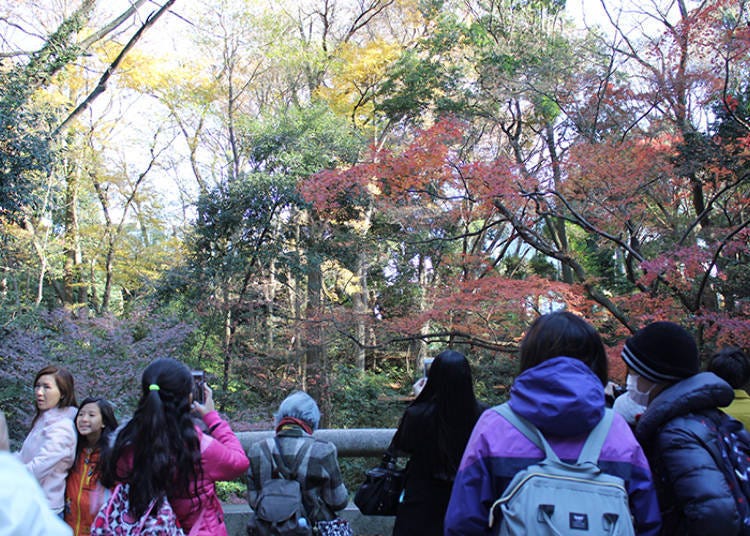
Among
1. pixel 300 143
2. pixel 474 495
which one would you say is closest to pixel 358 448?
pixel 474 495

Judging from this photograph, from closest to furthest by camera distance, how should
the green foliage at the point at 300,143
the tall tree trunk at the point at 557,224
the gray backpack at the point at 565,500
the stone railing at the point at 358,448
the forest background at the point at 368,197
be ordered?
the gray backpack at the point at 565,500 < the stone railing at the point at 358,448 < the forest background at the point at 368,197 < the green foliage at the point at 300,143 < the tall tree trunk at the point at 557,224

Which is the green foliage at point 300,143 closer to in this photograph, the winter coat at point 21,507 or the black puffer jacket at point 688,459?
the black puffer jacket at point 688,459

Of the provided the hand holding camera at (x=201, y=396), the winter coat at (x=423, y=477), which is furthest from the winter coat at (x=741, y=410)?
the hand holding camera at (x=201, y=396)

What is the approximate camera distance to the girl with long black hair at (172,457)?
83.5 inches

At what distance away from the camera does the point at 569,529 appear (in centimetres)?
146

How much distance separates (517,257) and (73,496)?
1726 cm

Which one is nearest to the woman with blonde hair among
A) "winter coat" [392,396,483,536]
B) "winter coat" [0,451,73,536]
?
"winter coat" [392,396,483,536]

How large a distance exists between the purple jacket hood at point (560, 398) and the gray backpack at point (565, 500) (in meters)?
0.06

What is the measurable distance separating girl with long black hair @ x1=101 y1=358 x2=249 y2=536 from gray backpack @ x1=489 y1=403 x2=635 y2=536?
1.22 m

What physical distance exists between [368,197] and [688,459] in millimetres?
12139

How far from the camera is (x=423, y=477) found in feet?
8.20

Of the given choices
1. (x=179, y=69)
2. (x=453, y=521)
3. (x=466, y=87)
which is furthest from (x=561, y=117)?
(x=453, y=521)

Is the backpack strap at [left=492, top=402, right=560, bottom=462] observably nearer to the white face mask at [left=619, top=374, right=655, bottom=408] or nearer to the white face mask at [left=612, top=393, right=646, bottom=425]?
the white face mask at [left=619, top=374, right=655, bottom=408]

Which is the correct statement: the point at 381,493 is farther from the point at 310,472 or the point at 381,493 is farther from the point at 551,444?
the point at 551,444
